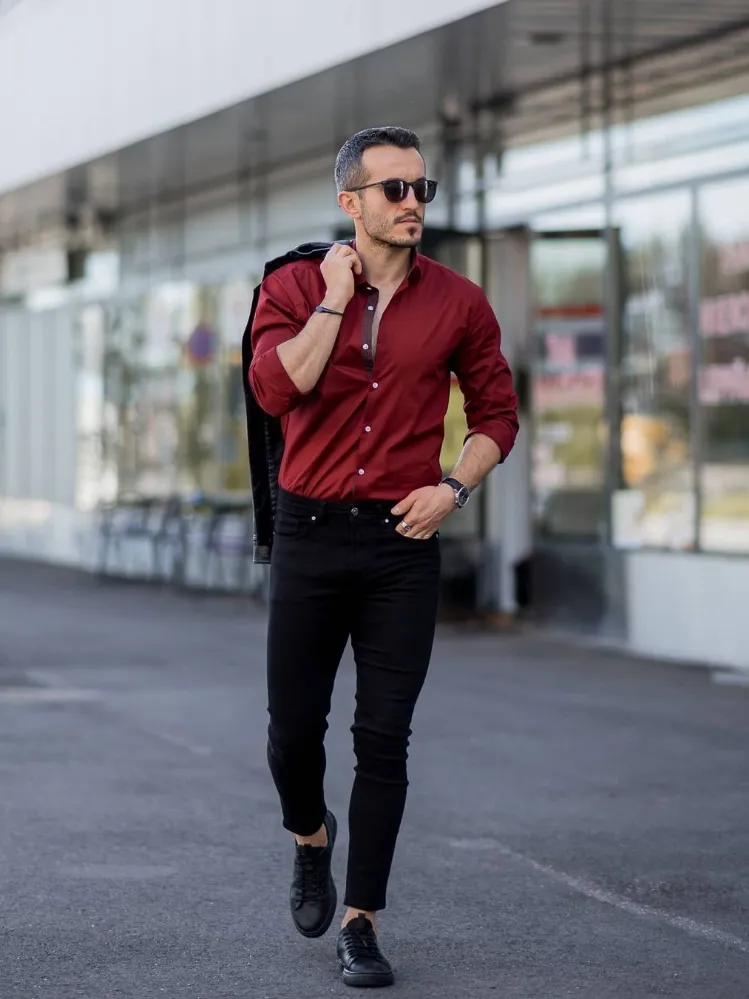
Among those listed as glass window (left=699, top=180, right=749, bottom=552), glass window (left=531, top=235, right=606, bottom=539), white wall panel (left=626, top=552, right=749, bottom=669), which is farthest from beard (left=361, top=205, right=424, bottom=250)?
glass window (left=531, top=235, right=606, bottom=539)

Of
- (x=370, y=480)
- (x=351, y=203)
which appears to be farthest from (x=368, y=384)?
(x=351, y=203)

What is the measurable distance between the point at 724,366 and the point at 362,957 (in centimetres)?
881

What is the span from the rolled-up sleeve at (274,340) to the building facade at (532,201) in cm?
717

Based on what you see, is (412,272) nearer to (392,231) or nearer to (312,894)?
(392,231)

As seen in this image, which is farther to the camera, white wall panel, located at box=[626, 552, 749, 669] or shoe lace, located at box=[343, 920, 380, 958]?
white wall panel, located at box=[626, 552, 749, 669]

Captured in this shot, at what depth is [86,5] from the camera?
18.0m

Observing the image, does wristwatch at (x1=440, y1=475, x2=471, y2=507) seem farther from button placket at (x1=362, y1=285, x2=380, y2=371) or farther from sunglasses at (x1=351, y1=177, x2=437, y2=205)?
sunglasses at (x1=351, y1=177, x2=437, y2=205)

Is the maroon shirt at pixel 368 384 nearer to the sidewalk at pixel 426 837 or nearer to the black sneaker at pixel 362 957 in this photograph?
the black sneaker at pixel 362 957

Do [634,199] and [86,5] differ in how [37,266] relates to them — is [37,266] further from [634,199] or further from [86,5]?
[634,199]

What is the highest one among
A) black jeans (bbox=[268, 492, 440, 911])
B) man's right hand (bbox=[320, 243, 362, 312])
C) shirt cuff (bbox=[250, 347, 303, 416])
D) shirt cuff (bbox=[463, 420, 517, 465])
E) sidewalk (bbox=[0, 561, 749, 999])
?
man's right hand (bbox=[320, 243, 362, 312])

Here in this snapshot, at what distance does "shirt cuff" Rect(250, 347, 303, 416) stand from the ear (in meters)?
0.39

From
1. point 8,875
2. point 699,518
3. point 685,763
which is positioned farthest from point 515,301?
point 8,875

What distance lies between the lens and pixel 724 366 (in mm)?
13016

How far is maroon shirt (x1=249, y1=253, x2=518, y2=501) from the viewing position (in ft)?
15.6
